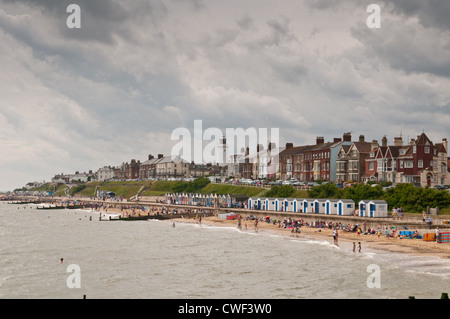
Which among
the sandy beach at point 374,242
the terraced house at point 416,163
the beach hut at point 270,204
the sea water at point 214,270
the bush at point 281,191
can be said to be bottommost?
the sea water at point 214,270

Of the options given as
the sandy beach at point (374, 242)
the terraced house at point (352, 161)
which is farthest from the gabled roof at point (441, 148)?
the sandy beach at point (374, 242)

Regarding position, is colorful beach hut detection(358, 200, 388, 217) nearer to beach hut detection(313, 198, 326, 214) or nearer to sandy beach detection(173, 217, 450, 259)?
sandy beach detection(173, 217, 450, 259)

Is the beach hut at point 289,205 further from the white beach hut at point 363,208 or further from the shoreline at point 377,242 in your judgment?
the white beach hut at point 363,208

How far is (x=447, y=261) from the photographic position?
3516cm

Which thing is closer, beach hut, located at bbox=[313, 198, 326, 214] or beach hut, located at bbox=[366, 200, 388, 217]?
beach hut, located at bbox=[366, 200, 388, 217]

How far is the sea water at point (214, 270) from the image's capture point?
27625 mm

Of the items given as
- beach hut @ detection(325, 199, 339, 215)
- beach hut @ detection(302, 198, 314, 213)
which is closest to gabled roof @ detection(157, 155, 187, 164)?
beach hut @ detection(302, 198, 314, 213)

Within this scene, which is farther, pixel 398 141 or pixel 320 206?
pixel 398 141

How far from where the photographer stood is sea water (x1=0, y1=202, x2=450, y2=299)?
90.6 ft

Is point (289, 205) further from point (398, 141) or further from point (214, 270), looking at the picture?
point (214, 270)

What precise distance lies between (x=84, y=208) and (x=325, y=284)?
125m

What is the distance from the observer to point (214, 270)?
35031 millimetres

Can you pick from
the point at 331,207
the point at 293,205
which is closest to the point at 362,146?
the point at 293,205
